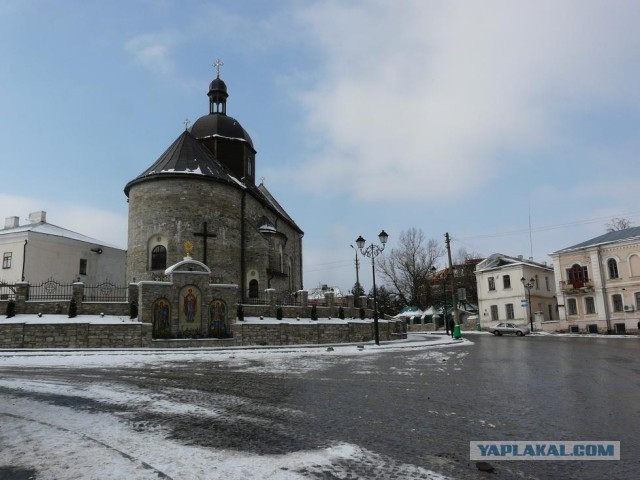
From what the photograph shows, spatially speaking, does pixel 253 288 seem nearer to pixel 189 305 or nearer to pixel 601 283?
pixel 189 305

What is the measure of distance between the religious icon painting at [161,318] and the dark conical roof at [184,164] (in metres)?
9.95

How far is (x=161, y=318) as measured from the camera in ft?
71.4

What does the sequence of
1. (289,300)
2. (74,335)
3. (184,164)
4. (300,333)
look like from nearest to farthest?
(74,335) < (300,333) < (289,300) < (184,164)

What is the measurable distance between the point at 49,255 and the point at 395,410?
1540 inches

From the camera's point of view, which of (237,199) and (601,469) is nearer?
(601,469)

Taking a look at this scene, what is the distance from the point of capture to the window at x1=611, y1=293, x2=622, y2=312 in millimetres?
41156

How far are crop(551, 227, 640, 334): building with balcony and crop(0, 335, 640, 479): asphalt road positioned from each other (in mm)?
33802

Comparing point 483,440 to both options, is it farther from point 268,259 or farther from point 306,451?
point 268,259

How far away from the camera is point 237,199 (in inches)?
1267

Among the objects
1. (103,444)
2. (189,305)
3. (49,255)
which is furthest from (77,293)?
(49,255)

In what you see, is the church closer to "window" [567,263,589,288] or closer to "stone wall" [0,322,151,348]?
"stone wall" [0,322,151,348]

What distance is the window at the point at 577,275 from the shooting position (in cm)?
4361

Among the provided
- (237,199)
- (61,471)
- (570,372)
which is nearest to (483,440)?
(61,471)

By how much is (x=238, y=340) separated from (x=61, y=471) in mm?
18931
